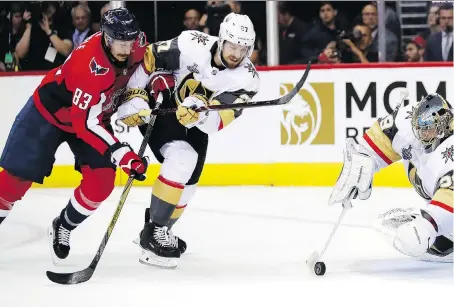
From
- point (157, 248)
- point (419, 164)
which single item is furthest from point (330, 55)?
point (157, 248)

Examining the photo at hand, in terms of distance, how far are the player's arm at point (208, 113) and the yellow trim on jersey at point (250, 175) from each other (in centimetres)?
236

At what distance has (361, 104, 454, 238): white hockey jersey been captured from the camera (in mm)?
4031

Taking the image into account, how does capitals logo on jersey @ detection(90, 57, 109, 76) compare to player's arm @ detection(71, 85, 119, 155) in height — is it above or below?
above

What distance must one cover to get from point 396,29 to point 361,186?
2966 mm

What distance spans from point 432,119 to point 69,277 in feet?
5.00

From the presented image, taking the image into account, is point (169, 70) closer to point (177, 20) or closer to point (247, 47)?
point (247, 47)

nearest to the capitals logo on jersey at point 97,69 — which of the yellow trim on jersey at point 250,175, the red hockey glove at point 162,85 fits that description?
the red hockey glove at point 162,85

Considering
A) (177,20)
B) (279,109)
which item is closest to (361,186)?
(279,109)

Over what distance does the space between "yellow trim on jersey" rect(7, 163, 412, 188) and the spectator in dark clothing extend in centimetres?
75

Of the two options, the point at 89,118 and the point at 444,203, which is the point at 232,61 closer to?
the point at 89,118

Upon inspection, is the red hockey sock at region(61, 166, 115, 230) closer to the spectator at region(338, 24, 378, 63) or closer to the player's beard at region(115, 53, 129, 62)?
the player's beard at region(115, 53, 129, 62)

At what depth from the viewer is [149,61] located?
4.39m

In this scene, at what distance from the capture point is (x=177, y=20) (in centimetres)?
714

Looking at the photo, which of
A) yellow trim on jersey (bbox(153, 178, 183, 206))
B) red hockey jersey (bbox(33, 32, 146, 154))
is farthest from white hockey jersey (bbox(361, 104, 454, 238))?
red hockey jersey (bbox(33, 32, 146, 154))
